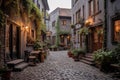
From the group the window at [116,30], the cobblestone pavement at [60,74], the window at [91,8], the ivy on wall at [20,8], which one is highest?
the window at [91,8]

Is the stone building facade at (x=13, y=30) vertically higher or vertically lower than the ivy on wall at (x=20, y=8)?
lower

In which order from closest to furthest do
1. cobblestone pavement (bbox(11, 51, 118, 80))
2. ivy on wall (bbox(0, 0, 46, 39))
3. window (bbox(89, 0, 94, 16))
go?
cobblestone pavement (bbox(11, 51, 118, 80)) → ivy on wall (bbox(0, 0, 46, 39)) → window (bbox(89, 0, 94, 16))

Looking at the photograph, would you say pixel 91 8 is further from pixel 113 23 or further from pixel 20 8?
pixel 20 8

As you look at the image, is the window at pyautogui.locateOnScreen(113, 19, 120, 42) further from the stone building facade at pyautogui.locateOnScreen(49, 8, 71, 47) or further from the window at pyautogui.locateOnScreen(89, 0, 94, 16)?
the stone building facade at pyautogui.locateOnScreen(49, 8, 71, 47)

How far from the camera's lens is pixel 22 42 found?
13.6 meters

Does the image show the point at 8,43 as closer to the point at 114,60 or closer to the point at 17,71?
the point at 17,71

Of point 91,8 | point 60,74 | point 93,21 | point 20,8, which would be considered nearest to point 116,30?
point 93,21

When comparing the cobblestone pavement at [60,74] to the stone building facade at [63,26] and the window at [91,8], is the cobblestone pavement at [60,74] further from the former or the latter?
the stone building facade at [63,26]

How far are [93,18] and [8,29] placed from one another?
7.13 meters

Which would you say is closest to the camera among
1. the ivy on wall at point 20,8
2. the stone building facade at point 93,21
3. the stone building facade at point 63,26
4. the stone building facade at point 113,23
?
the ivy on wall at point 20,8

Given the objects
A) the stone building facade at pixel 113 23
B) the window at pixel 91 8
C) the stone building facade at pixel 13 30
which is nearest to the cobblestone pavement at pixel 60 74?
the stone building facade at pixel 13 30

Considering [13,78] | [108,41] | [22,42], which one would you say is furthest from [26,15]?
[13,78]

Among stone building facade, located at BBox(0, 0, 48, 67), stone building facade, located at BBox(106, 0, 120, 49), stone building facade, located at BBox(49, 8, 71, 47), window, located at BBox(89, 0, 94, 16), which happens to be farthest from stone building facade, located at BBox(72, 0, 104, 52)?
stone building facade, located at BBox(49, 8, 71, 47)

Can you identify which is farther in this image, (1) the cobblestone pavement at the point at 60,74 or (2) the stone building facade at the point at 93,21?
(2) the stone building facade at the point at 93,21
